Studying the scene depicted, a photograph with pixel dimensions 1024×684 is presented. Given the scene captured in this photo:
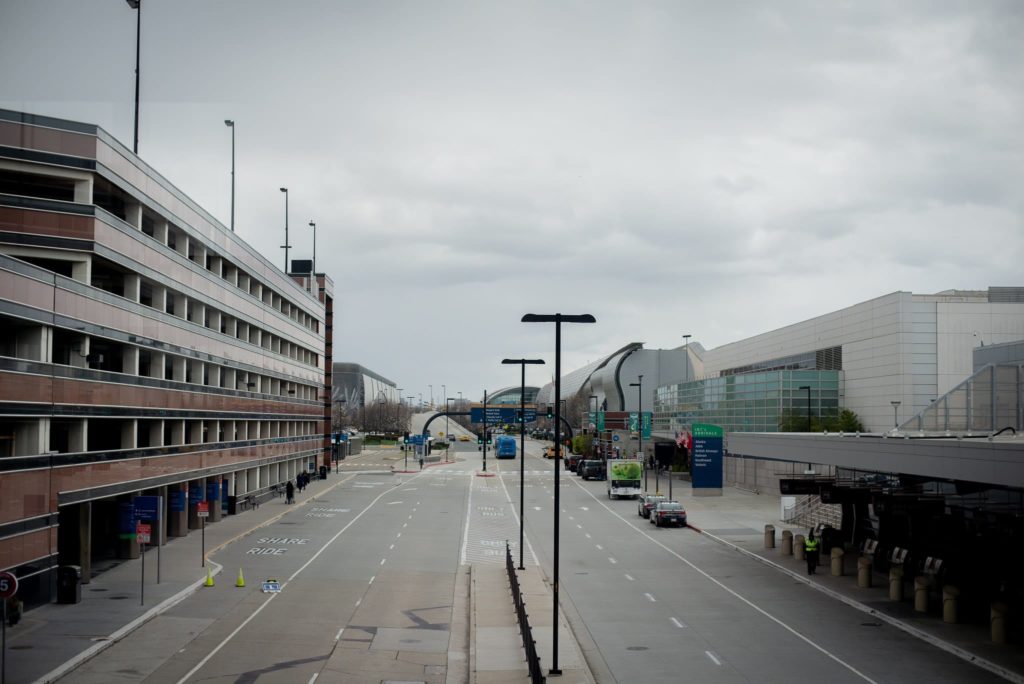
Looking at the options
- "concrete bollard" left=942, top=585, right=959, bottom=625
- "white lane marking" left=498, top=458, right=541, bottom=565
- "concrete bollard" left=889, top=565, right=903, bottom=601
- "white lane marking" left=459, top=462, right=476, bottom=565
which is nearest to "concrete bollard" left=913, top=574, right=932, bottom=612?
"concrete bollard" left=942, top=585, right=959, bottom=625

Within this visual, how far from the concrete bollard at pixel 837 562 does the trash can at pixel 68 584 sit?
27.2 m

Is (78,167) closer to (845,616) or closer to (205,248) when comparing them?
(205,248)

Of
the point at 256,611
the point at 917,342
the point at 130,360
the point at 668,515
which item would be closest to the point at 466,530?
the point at 668,515

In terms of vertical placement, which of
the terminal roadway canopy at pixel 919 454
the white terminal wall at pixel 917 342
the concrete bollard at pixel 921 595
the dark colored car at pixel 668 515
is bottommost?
the dark colored car at pixel 668 515

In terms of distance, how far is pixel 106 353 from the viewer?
42812 mm

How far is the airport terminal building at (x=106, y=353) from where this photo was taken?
31.8 meters

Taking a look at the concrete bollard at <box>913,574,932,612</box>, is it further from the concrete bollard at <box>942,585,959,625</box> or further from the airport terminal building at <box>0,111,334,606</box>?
the airport terminal building at <box>0,111,334,606</box>

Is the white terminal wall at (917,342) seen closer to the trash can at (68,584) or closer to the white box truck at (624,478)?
the white box truck at (624,478)

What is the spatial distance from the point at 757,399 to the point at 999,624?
219ft

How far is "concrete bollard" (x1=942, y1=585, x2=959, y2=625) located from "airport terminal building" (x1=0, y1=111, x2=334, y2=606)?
2724cm

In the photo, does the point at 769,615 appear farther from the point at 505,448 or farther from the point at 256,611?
the point at 505,448

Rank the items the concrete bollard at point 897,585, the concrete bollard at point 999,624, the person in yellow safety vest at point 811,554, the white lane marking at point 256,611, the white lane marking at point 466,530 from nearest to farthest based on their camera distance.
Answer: the white lane marking at point 256,611 → the concrete bollard at point 999,624 → the concrete bollard at point 897,585 → the person in yellow safety vest at point 811,554 → the white lane marking at point 466,530

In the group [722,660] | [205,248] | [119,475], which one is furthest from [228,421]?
[722,660]

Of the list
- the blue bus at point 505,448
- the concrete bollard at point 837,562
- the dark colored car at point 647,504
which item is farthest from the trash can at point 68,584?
the blue bus at point 505,448
